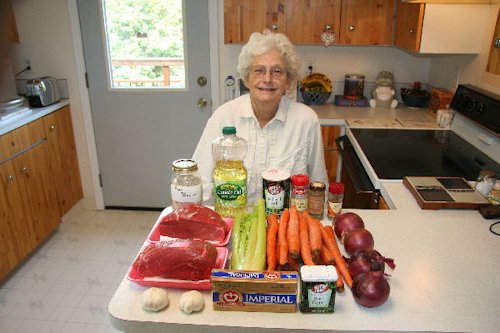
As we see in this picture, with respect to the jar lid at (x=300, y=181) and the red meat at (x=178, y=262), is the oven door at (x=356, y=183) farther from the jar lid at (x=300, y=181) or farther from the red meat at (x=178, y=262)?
the red meat at (x=178, y=262)

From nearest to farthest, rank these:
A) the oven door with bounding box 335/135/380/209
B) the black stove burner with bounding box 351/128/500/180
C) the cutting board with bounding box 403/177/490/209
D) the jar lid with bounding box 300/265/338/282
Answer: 1. the jar lid with bounding box 300/265/338/282
2. the cutting board with bounding box 403/177/490/209
3. the oven door with bounding box 335/135/380/209
4. the black stove burner with bounding box 351/128/500/180

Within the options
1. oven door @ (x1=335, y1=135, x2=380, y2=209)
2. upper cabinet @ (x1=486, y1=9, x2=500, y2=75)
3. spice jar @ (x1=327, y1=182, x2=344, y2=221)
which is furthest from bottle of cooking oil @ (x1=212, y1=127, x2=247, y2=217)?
upper cabinet @ (x1=486, y1=9, x2=500, y2=75)

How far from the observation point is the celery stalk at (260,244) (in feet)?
3.23

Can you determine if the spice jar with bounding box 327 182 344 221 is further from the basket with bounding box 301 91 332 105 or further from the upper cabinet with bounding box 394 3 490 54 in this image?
the basket with bounding box 301 91 332 105

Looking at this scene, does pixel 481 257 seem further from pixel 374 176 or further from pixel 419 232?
pixel 374 176

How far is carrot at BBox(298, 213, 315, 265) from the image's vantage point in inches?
39.6

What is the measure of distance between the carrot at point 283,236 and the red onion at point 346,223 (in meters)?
0.15

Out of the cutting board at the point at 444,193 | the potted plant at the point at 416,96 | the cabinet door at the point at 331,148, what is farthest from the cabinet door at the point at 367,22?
the cutting board at the point at 444,193

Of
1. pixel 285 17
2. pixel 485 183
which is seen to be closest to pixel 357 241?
pixel 485 183

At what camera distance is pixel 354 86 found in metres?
3.00

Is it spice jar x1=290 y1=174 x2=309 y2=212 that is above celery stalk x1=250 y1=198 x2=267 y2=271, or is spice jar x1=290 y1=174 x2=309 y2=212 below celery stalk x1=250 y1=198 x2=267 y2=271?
above

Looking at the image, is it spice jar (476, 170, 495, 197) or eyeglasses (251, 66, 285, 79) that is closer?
spice jar (476, 170, 495, 197)

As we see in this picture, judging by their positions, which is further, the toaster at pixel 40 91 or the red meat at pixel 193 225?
the toaster at pixel 40 91

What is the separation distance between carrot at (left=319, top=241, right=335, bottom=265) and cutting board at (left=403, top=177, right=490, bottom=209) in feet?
1.77
